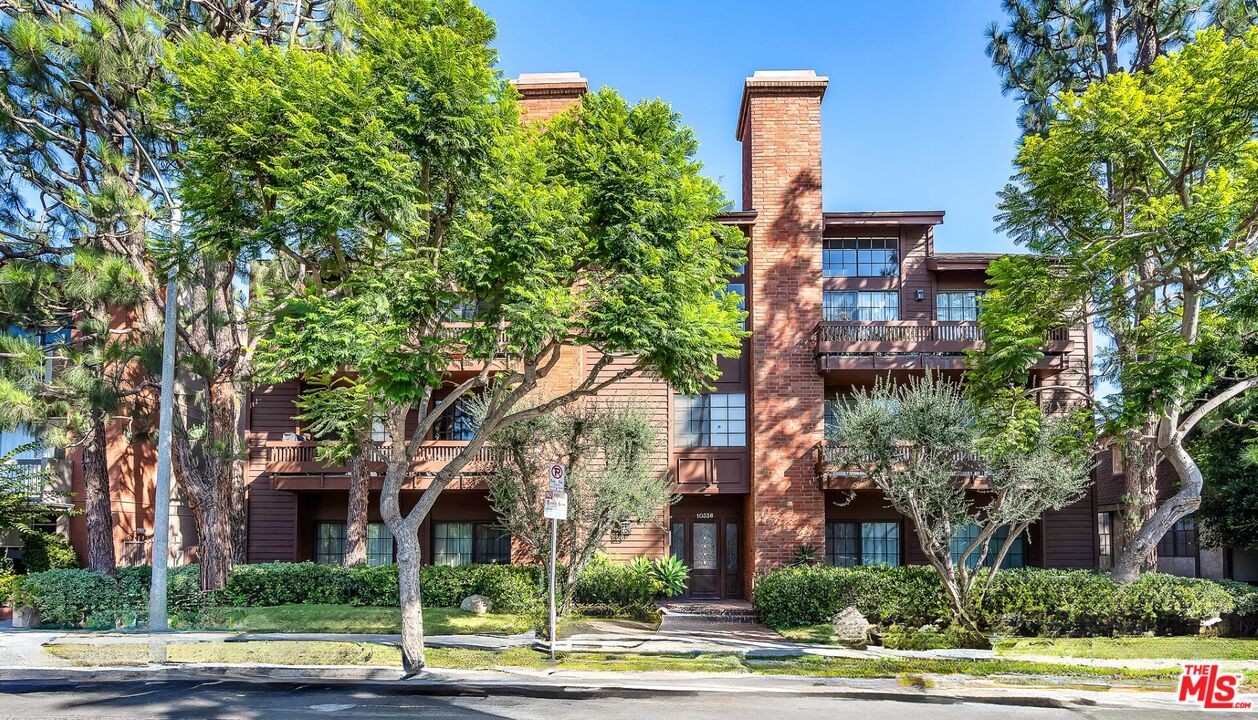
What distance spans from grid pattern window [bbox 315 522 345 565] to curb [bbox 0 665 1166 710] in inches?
456

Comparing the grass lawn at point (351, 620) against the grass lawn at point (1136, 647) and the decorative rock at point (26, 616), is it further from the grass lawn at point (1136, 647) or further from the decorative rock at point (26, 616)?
the grass lawn at point (1136, 647)

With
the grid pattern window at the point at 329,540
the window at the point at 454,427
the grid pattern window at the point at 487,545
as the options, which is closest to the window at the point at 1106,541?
Result: the grid pattern window at the point at 487,545

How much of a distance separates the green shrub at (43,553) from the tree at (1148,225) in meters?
23.1

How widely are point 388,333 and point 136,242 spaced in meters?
11.7

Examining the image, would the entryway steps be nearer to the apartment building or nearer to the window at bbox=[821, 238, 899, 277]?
the apartment building

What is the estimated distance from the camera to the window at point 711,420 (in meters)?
23.1

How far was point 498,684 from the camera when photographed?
472 inches

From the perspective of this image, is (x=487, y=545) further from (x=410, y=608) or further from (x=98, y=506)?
(x=410, y=608)

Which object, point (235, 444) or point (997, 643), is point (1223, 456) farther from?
point (235, 444)

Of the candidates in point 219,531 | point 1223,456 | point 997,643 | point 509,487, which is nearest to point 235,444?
point 219,531

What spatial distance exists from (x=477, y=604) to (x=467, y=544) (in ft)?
15.0

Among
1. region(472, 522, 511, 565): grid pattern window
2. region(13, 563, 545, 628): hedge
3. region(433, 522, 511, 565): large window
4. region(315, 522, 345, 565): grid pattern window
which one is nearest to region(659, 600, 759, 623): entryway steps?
region(13, 563, 545, 628): hedge

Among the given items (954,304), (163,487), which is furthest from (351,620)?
(954,304)

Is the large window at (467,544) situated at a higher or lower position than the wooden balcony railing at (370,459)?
lower
